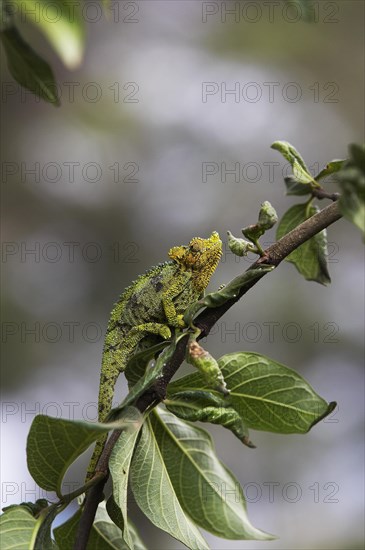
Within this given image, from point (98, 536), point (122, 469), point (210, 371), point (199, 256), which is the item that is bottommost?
point (98, 536)

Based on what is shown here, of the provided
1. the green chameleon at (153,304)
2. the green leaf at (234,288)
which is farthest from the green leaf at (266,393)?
the green chameleon at (153,304)

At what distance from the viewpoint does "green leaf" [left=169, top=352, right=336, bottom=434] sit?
1001 mm

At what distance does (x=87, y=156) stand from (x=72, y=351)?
1.28 m

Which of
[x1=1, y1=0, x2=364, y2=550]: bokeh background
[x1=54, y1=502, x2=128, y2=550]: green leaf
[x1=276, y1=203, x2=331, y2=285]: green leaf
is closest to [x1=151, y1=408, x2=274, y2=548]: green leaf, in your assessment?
[x1=54, y1=502, x2=128, y2=550]: green leaf

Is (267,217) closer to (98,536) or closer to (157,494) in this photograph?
(157,494)

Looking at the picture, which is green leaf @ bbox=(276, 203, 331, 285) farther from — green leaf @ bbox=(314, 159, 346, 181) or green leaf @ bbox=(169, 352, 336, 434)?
green leaf @ bbox=(169, 352, 336, 434)

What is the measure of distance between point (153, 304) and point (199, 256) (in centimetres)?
14

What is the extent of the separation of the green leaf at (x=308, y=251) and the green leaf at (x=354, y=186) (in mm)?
637

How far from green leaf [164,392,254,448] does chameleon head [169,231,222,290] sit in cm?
58

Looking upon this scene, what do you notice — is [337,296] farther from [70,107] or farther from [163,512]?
[163,512]

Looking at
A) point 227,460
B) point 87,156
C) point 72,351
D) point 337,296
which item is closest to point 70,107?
point 87,156

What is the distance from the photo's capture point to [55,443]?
35.5 inches

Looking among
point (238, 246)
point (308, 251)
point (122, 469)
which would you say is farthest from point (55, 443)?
point (308, 251)

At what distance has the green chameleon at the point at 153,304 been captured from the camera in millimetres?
1478
